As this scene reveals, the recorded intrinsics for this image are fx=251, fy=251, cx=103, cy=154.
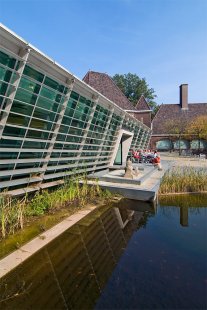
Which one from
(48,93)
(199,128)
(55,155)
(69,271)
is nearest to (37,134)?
(48,93)

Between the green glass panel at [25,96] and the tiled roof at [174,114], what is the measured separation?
38.9 meters

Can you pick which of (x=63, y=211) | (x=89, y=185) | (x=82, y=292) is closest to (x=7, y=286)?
(x=82, y=292)

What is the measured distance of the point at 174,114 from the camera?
156 ft

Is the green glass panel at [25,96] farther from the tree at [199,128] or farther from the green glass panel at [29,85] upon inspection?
the tree at [199,128]

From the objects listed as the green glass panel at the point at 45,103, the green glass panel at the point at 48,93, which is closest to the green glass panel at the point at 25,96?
the green glass panel at the point at 45,103

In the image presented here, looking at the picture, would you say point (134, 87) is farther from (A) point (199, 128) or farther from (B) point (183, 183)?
(B) point (183, 183)

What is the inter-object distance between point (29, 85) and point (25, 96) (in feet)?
1.27

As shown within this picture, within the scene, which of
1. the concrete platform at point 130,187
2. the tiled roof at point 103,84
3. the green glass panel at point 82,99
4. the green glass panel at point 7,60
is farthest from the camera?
the tiled roof at point 103,84

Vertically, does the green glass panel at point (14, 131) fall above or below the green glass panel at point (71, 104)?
below

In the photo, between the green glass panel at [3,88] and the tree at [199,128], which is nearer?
the green glass panel at [3,88]

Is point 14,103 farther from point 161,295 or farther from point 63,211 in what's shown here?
point 161,295

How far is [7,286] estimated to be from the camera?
4184 millimetres

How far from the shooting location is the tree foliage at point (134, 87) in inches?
2566

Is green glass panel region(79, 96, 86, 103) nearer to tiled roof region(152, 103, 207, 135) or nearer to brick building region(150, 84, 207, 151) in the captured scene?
brick building region(150, 84, 207, 151)
